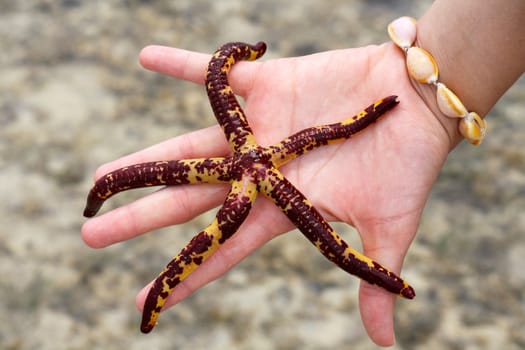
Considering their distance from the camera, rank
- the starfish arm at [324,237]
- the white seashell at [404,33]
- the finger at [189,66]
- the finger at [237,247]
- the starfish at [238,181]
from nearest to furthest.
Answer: the starfish arm at [324,237] < the starfish at [238,181] < the finger at [237,247] < the white seashell at [404,33] < the finger at [189,66]

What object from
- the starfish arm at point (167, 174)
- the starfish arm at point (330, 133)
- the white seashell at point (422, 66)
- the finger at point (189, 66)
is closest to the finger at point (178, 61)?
the finger at point (189, 66)

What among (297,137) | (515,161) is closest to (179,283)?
(297,137)

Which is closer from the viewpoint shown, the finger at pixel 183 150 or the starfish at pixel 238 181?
the starfish at pixel 238 181

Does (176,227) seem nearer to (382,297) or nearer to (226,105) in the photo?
(226,105)

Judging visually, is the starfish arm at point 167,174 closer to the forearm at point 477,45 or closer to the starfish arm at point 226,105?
the starfish arm at point 226,105

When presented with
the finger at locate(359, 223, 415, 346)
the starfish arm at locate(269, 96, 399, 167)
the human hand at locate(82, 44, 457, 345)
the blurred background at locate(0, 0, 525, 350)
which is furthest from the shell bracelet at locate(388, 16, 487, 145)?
the blurred background at locate(0, 0, 525, 350)

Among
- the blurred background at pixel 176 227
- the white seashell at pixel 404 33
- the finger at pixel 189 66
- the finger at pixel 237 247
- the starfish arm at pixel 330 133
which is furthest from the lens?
the blurred background at pixel 176 227

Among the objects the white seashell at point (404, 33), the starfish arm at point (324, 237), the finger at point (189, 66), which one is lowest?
the starfish arm at point (324, 237)
